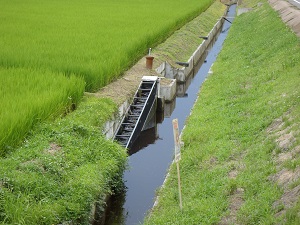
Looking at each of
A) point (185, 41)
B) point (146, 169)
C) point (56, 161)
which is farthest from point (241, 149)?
point (185, 41)

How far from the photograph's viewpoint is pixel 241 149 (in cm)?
823

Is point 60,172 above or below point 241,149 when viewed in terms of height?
above

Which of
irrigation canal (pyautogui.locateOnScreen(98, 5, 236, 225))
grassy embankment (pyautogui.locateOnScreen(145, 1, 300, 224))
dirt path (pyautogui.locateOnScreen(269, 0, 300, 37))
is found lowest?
irrigation canal (pyautogui.locateOnScreen(98, 5, 236, 225))

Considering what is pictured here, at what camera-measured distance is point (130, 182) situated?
8.80 m

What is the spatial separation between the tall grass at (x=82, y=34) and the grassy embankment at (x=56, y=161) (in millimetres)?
517

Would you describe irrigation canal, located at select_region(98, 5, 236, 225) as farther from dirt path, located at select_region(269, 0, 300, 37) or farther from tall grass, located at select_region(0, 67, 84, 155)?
dirt path, located at select_region(269, 0, 300, 37)

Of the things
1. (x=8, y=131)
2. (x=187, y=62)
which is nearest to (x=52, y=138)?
(x=8, y=131)

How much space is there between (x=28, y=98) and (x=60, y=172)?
6.56ft

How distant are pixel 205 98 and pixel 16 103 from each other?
593cm

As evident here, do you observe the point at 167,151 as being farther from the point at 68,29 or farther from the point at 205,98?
the point at 68,29

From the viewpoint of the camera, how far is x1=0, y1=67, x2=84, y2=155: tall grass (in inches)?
274

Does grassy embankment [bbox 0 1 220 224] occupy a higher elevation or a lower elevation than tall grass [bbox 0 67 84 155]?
lower

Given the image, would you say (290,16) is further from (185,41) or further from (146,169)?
(146,169)

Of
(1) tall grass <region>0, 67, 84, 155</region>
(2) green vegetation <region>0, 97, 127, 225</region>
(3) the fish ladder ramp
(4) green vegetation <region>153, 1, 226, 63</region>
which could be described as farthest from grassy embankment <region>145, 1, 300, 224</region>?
(4) green vegetation <region>153, 1, 226, 63</region>
